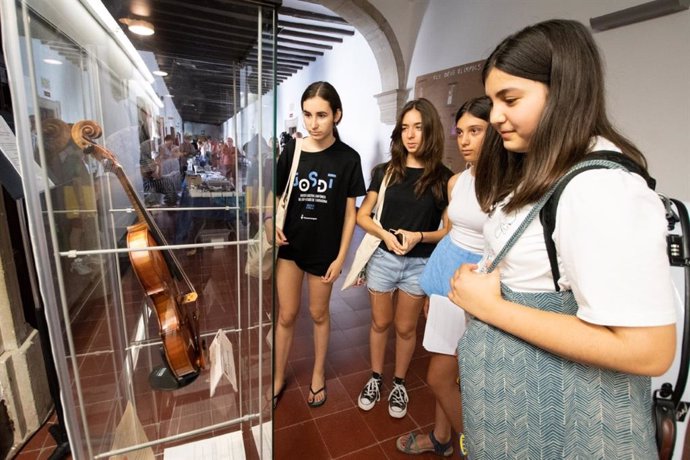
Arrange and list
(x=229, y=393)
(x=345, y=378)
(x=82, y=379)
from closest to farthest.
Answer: (x=82, y=379) < (x=229, y=393) < (x=345, y=378)

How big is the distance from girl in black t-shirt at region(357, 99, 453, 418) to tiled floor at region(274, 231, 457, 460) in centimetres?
45

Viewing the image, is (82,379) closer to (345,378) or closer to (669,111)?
(345,378)

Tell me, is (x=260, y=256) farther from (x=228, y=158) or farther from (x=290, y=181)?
(x=290, y=181)

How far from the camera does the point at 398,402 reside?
1.84m

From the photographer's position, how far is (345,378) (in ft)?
6.94

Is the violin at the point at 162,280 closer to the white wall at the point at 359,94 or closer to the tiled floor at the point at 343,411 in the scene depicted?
the tiled floor at the point at 343,411

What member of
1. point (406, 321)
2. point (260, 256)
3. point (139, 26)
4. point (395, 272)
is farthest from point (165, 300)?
point (406, 321)

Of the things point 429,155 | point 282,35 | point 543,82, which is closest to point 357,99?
point 282,35

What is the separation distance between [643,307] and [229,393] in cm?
123

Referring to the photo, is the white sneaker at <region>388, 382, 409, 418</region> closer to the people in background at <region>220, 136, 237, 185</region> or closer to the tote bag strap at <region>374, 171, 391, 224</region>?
the tote bag strap at <region>374, 171, 391, 224</region>

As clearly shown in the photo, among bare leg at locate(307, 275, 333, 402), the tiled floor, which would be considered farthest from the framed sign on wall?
bare leg at locate(307, 275, 333, 402)

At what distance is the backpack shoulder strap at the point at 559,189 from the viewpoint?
1.82 ft

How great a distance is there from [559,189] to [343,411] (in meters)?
1.68

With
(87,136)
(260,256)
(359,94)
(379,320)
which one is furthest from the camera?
(359,94)
